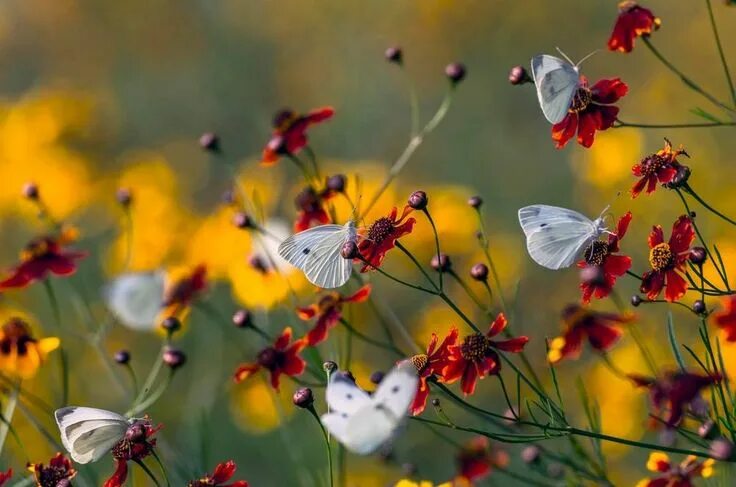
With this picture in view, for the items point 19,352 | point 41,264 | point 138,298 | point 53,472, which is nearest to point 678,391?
point 53,472

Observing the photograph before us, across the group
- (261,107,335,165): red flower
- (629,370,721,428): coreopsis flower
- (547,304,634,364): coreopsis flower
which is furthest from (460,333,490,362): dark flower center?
(261,107,335,165): red flower

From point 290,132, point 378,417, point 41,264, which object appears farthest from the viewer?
point 41,264

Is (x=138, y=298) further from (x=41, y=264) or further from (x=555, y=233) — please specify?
(x=555, y=233)

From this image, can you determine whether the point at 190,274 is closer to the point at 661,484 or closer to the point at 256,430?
the point at 256,430

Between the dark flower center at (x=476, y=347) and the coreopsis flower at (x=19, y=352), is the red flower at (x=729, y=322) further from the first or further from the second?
the coreopsis flower at (x=19, y=352)

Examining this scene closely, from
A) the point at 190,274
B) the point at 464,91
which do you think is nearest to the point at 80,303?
the point at 190,274

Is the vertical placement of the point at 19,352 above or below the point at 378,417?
above

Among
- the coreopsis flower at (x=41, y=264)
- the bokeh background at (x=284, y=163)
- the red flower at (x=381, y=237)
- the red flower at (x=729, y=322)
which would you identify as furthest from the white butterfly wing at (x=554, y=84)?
the coreopsis flower at (x=41, y=264)
